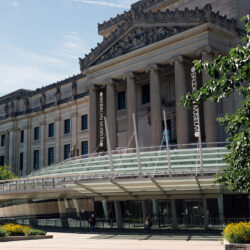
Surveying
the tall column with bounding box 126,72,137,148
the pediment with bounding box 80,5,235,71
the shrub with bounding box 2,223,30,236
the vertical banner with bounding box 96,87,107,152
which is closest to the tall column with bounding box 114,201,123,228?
the shrub with bounding box 2,223,30,236

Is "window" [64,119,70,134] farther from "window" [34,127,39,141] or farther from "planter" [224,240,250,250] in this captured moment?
"planter" [224,240,250,250]

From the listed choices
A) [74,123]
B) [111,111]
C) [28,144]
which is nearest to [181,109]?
[111,111]

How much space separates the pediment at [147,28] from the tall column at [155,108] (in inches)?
155

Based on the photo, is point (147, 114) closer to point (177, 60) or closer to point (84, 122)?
point (177, 60)

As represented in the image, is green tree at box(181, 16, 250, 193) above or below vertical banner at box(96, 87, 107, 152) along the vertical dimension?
below

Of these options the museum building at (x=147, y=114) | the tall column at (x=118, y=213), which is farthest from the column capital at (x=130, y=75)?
the tall column at (x=118, y=213)

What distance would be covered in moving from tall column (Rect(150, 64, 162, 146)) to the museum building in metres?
0.12

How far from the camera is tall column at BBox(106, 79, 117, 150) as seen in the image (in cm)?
5400

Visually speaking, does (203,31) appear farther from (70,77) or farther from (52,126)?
(52,126)

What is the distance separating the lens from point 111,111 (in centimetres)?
5516

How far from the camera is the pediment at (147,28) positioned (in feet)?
→ 153

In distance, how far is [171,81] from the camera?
186 ft

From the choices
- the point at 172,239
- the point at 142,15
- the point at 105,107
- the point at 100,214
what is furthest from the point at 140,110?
the point at 172,239

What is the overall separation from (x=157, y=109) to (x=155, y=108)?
286mm
